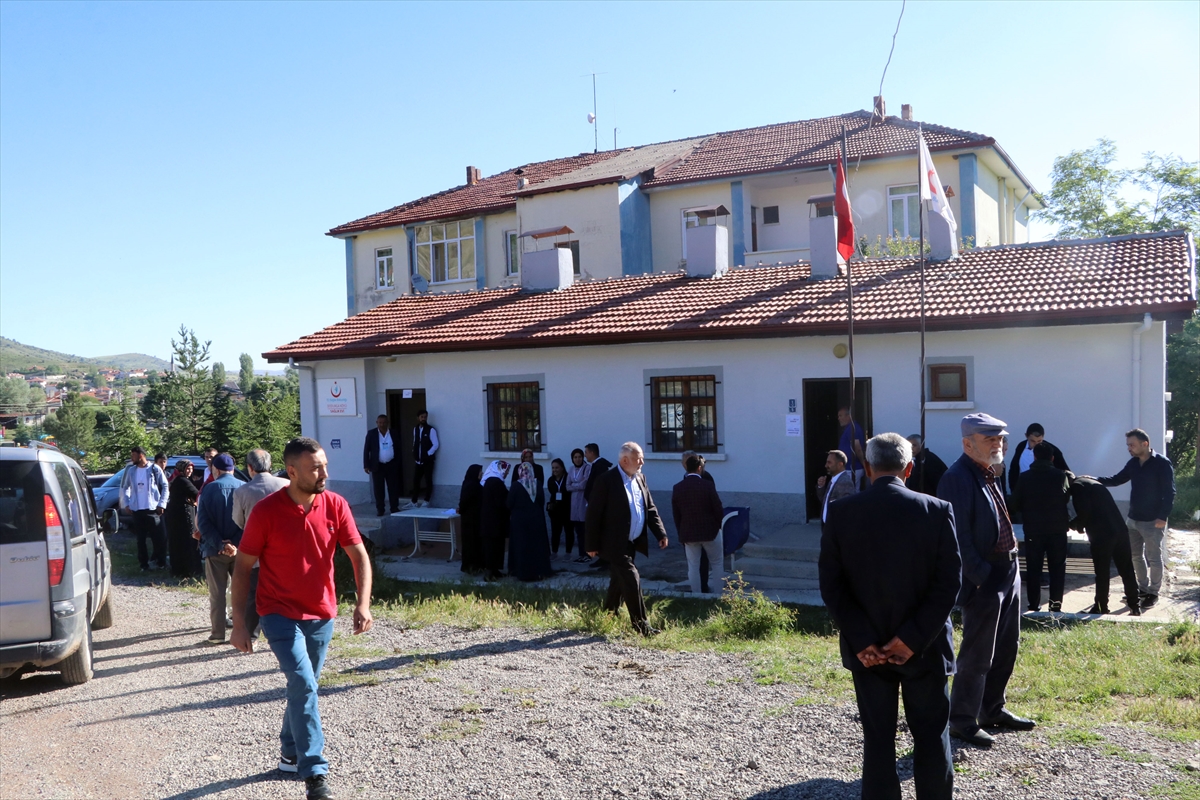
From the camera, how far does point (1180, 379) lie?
25.2 metres

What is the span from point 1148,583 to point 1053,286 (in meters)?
4.84

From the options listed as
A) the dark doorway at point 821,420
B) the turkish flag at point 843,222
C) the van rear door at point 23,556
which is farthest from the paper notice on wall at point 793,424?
the van rear door at point 23,556

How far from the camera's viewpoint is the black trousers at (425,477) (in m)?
17.2

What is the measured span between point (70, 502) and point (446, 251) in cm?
2415

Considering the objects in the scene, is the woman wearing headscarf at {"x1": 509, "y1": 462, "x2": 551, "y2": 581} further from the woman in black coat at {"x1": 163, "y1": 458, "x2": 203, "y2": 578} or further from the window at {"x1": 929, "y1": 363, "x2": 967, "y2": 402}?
the window at {"x1": 929, "y1": 363, "x2": 967, "y2": 402}

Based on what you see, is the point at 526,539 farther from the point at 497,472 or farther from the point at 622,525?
the point at 622,525

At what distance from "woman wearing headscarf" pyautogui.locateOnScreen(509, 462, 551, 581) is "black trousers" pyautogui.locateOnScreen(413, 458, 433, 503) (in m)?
4.94

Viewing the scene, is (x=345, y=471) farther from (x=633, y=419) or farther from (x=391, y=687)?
(x=391, y=687)

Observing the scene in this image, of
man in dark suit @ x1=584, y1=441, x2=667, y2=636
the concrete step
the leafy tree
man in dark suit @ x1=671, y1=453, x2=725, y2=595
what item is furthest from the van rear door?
the leafy tree

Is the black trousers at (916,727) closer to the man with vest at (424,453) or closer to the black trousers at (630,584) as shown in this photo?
the black trousers at (630,584)

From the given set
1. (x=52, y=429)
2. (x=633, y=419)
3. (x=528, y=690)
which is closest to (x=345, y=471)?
(x=633, y=419)

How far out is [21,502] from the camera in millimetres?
6812

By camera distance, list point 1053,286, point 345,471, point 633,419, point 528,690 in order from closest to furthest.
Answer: point 528,690
point 1053,286
point 633,419
point 345,471

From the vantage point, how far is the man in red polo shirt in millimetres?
4758
